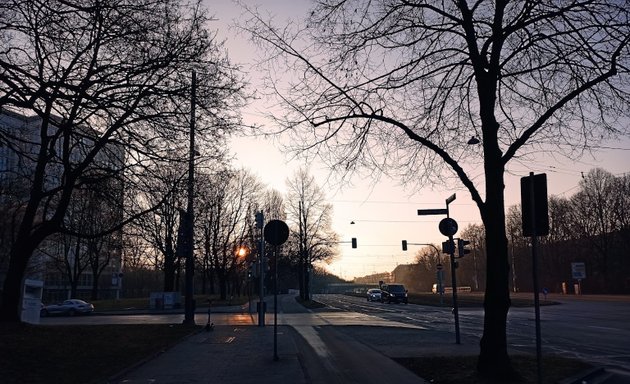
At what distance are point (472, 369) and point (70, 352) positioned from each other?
8.86 m

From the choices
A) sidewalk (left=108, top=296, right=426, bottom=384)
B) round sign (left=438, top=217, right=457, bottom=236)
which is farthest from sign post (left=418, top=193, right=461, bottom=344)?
sidewalk (left=108, top=296, right=426, bottom=384)

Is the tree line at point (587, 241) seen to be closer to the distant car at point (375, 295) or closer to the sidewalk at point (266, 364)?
the distant car at point (375, 295)

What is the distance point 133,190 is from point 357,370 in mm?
7783

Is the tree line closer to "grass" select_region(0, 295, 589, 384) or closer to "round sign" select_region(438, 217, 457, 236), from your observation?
"round sign" select_region(438, 217, 457, 236)

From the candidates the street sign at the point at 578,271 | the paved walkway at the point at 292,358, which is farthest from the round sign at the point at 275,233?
the street sign at the point at 578,271

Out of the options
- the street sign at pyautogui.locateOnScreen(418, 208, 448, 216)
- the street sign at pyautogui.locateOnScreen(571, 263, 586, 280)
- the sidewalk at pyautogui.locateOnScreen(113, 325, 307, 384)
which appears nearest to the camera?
the sidewalk at pyautogui.locateOnScreen(113, 325, 307, 384)

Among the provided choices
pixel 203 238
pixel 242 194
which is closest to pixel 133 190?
pixel 203 238

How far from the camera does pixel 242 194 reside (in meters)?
56.0

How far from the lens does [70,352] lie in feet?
40.9

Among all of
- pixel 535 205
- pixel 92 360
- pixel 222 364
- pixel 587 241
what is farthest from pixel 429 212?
pixel 587 241

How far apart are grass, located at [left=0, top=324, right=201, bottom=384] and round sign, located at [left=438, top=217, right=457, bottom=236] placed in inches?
341

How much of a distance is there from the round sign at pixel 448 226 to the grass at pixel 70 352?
8.66m

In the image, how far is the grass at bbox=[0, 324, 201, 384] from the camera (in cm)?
979

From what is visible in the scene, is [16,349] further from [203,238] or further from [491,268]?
[203,238]
